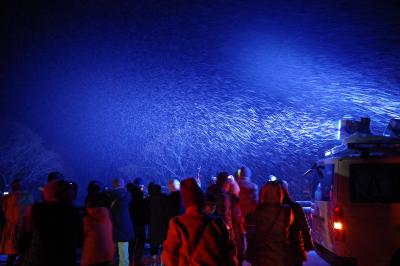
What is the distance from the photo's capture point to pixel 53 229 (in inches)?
190

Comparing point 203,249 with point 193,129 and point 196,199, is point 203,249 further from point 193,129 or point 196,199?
point 193,129

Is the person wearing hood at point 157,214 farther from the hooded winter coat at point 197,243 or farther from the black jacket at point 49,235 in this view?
the hooded winter coat at point 197,243

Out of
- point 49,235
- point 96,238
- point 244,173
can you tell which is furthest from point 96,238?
point 244,173

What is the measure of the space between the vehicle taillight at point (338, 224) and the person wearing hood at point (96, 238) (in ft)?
11.6

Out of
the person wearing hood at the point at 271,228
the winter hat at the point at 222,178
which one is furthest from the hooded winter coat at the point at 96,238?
the winter hat at the point at 222,178

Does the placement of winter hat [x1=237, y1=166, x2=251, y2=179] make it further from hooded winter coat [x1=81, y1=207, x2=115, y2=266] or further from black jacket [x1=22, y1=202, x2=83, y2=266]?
black jacket [x1=22, y1=202, x2=83, y2=266]

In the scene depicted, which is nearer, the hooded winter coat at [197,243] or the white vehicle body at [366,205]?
the hooded winter coat at [197,243]

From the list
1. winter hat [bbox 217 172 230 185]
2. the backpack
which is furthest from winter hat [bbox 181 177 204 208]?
winter hat [bbox 217 172 230 185]

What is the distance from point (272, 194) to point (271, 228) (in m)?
0.43

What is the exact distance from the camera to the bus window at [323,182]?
7.69 meters

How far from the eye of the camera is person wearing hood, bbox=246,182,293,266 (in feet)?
19.0

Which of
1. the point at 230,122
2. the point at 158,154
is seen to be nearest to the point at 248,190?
the point at 230,122

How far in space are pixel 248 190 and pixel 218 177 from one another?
5.05 ft

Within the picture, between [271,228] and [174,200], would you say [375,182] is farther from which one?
[174,200]
